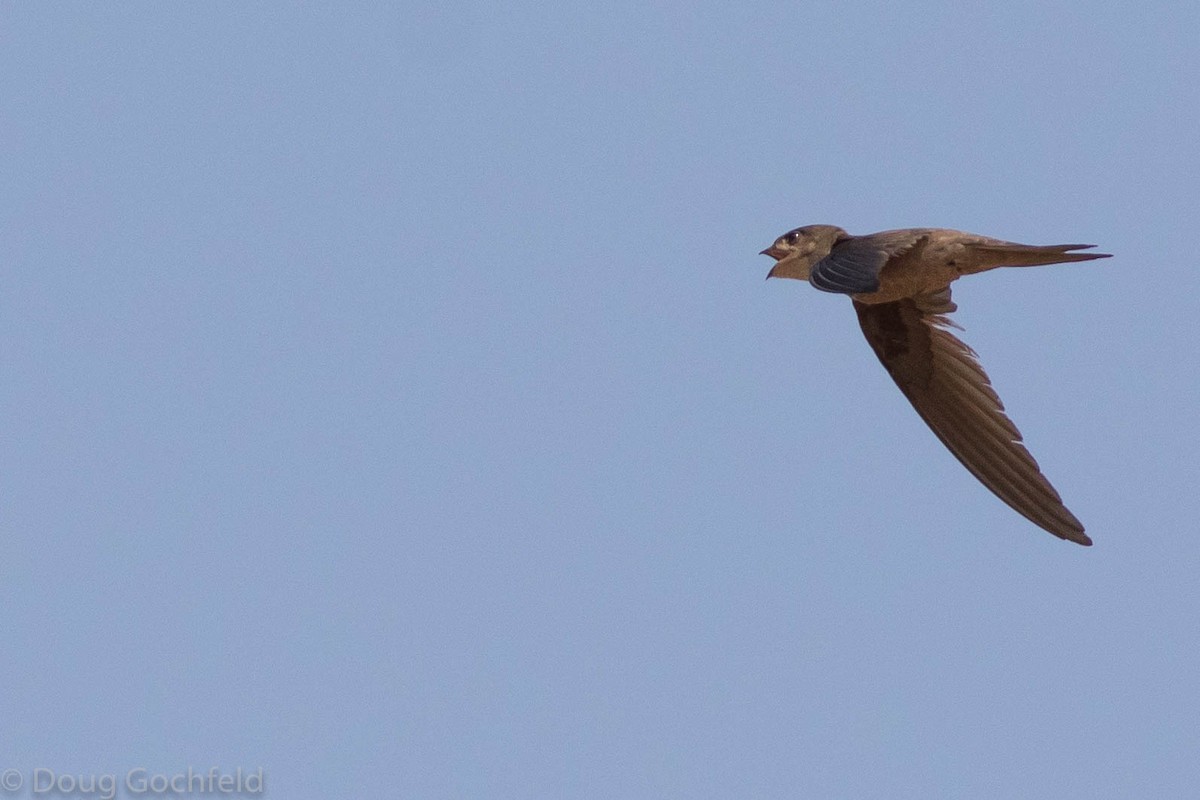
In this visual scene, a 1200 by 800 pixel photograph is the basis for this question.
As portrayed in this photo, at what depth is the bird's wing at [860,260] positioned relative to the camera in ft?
23.7

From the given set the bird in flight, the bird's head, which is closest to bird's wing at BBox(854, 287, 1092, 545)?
the bird in flight

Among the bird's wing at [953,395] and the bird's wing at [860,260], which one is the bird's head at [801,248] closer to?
the bird's wing at [860,260]

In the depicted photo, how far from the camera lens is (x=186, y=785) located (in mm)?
7223

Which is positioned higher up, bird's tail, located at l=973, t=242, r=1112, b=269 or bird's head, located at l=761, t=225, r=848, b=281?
bird's head, located at l=761, t=225, r=848, b=281

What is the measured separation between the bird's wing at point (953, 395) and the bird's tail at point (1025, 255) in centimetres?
89

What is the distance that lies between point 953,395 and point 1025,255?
4.32ft

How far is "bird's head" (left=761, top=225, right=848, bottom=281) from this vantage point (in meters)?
8.80

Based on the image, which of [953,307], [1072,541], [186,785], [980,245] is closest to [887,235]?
[980,245]

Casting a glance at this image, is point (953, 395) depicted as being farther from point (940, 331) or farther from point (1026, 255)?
point (1026, 255)

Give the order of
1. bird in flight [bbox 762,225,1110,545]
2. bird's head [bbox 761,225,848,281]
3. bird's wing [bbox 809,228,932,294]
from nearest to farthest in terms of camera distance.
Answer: bird's wing [bbox 809,228,932,294] → bird in flight [bbox 762,225,1110,545] → bird's head [bbox 761,225,848,281]

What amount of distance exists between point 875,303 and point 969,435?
0.90 meters

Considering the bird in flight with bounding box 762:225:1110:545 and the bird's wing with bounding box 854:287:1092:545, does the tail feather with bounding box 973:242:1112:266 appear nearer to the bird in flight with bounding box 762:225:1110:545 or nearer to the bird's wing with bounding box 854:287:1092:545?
the bird in flight with bounding box 762:225:1110:545

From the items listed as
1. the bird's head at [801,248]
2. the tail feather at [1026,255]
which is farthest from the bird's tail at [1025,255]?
the bird's head at [801,248]

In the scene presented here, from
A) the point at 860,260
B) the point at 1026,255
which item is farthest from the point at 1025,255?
the point at 860,260
